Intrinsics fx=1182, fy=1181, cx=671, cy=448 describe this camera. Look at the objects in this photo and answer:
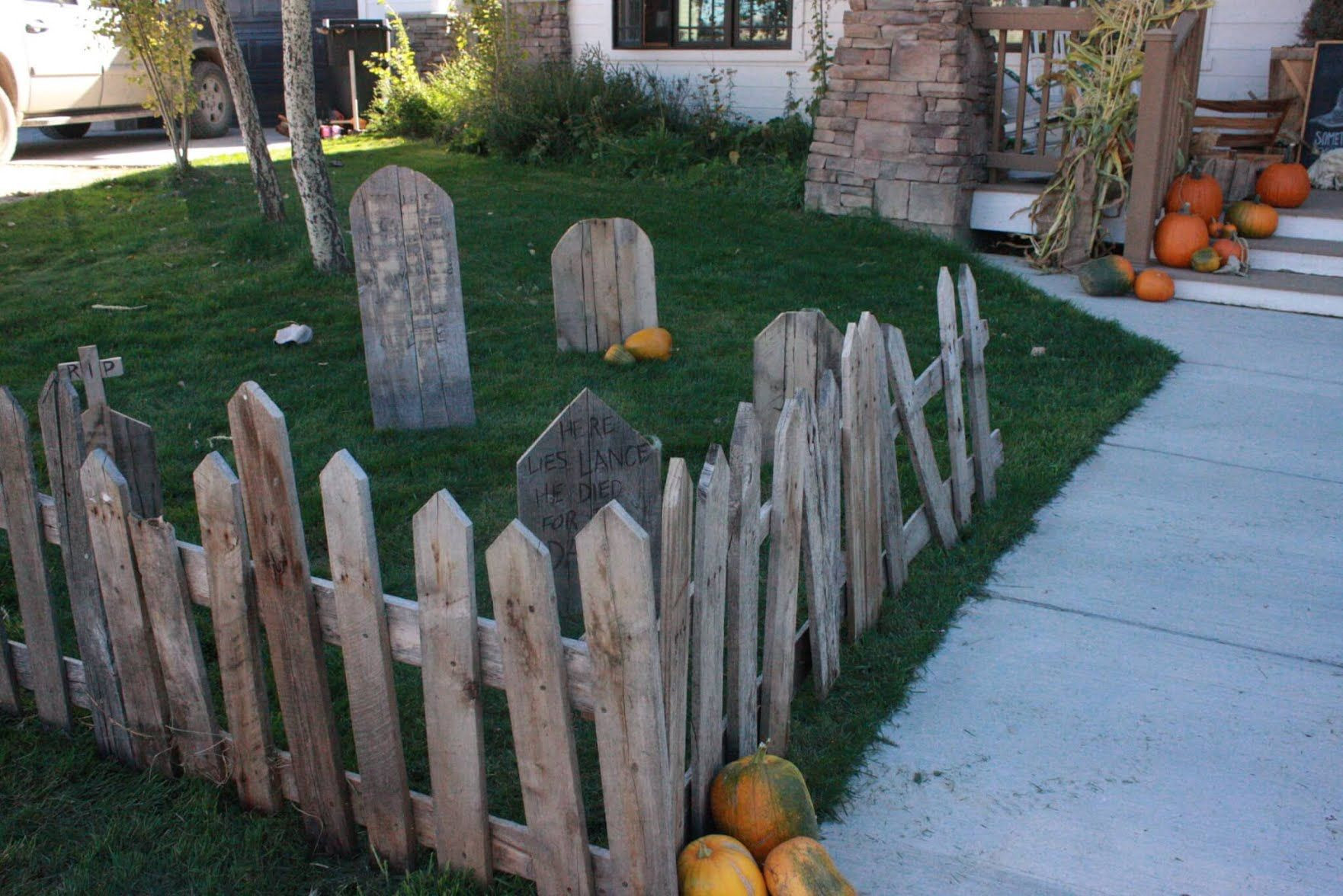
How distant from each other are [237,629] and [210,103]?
13.2m

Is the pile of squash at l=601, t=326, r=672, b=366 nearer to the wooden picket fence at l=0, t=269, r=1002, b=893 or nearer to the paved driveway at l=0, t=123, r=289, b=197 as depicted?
the wooden picket fence at l=0, t=269, r=1002, b=893

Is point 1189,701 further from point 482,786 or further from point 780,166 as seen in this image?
point 780,166

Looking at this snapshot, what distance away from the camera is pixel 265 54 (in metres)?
16.8

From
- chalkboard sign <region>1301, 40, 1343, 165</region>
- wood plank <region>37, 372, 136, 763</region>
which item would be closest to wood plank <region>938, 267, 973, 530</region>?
wood plank <region>37, 372, 136, 763</region>

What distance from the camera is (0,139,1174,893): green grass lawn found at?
2.75 metres

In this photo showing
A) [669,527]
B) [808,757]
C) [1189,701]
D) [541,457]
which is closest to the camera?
[669,527]

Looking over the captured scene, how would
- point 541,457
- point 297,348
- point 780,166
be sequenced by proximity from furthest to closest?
point 780,166
point 297,348
point 541,457

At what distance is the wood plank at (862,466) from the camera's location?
3.31 metres

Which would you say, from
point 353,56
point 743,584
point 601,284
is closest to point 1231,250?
point 601,284

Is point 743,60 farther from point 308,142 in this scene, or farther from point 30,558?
point 30,558

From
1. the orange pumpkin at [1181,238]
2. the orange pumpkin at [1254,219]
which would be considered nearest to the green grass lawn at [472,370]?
the orange pumpkin at [1181,238]

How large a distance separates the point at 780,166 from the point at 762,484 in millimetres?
6250

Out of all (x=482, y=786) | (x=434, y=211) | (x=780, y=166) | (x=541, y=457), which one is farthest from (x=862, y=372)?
(x=780, y=166)

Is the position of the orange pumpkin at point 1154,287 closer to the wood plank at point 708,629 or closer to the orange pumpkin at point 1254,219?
Result: the orange pumpkin at point 1254,219
